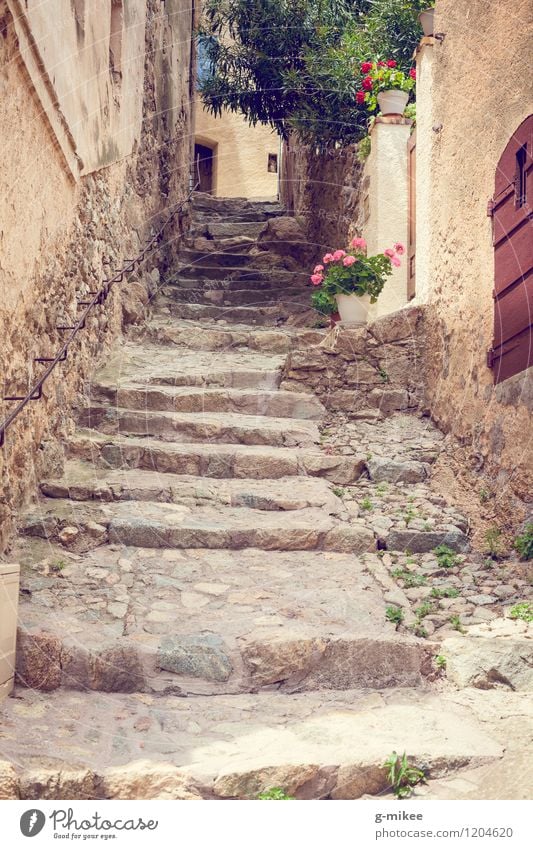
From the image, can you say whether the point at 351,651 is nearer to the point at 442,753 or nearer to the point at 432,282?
the point at 442,753

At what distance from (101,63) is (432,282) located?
2.61 m

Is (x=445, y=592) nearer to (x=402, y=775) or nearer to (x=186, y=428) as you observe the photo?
(x=402, y=775)

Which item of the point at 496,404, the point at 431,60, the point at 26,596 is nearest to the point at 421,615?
the point at 496,404

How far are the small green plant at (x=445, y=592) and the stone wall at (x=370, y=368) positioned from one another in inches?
81.0

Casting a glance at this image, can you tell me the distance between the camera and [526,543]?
3.93 metres

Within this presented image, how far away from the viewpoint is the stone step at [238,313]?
797cm

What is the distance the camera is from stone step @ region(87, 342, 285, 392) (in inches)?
234

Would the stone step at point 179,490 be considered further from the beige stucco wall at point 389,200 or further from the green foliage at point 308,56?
the green foliage at point 308,56

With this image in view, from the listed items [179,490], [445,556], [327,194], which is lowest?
[445,556]

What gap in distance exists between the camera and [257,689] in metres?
3.19

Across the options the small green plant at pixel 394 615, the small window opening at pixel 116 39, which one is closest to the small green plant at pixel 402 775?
the small green plant at pixel 394 615

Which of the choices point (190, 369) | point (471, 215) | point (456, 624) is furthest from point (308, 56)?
point (456, 624)

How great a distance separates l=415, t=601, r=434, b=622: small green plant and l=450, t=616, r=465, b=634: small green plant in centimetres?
11

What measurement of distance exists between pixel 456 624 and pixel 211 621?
1001mm
